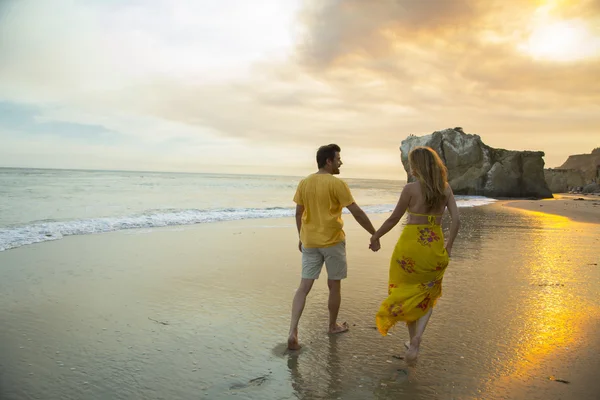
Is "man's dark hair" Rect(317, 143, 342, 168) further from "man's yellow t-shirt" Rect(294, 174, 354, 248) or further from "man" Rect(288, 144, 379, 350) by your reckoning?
"man's yellow t-shirt" Rect(294, 174, 354, 248)

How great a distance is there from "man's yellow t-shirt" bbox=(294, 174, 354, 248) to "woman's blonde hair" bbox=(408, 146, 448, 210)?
2.30 ft

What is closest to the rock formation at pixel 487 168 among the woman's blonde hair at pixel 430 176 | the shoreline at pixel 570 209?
the shoreline at pixel 570 209

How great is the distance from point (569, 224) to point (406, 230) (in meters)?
14.0

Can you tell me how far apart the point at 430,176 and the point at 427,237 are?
55 cm

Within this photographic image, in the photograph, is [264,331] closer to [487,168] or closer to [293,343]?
[293,343]

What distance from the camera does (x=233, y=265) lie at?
7.42m

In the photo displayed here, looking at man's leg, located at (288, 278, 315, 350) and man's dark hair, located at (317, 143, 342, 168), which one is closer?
man's leg, located at (288, 278, 315, 350)

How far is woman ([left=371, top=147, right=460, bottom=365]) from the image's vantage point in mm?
3793

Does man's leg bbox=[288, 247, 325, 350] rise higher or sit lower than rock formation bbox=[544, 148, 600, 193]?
lower

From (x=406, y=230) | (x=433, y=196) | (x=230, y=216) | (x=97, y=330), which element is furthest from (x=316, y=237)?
(x=230, y=216)

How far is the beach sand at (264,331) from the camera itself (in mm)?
3168

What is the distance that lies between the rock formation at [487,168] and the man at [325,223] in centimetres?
4153

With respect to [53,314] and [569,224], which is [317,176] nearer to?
[53,314]

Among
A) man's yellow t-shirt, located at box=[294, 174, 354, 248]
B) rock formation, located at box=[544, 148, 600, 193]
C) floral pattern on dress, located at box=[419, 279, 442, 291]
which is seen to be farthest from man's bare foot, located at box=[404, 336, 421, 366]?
rock formation, located at box=[544, 148, 600, 193]
